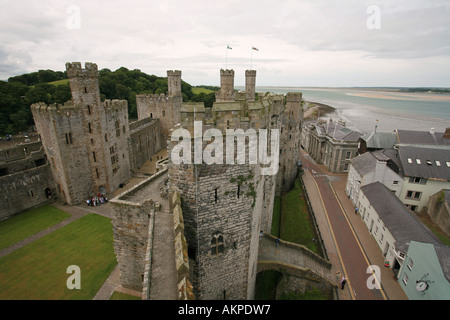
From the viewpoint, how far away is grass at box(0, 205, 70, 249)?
851 inches

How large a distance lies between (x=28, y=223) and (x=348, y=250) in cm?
2945

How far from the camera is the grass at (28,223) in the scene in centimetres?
2161

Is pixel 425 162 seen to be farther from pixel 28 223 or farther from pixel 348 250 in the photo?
pixel 28 223

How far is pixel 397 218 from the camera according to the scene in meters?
20.8

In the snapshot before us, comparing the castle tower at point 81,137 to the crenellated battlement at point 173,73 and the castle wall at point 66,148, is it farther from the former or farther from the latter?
the crenellated battlement at point 173,73

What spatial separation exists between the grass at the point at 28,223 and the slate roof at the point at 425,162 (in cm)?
3632

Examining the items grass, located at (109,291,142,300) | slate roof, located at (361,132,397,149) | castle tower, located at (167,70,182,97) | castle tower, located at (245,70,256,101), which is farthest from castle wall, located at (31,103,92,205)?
slate roof, located at (361,132,397,149)

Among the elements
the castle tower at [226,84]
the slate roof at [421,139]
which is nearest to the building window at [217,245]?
the castle tower at [226,84]

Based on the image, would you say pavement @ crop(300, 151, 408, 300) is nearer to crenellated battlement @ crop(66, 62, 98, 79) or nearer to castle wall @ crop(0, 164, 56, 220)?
crenellated battlement @ crop(66, 62, 98, 79)

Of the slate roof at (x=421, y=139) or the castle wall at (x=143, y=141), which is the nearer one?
the slate roof at (x=421, y=139)

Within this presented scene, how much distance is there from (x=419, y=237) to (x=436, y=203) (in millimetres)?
11495

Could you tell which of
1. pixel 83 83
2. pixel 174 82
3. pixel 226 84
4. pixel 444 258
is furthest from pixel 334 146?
pixel 83 83

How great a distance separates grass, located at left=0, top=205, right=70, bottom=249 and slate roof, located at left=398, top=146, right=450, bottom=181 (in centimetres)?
3632
